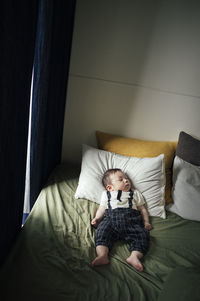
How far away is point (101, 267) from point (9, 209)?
54cm

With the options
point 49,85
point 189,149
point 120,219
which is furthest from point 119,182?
point 49,85

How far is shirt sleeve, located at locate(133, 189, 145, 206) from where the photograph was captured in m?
1.53

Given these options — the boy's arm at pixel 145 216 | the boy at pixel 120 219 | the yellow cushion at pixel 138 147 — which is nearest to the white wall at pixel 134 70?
the yellow cushion at pixel 138 147

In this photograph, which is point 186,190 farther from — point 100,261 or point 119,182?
point 100,261

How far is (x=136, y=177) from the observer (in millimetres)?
1635

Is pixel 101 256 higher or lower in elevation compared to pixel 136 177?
lower

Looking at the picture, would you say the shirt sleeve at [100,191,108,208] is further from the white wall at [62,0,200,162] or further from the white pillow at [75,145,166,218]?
the white wall at [62,0,200,162]

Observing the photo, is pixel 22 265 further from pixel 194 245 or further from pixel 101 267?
pixel 194 245

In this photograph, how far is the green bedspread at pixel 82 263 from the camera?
0.93m

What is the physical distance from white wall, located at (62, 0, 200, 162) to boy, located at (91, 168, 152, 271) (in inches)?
26.0

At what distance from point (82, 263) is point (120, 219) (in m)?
0.36

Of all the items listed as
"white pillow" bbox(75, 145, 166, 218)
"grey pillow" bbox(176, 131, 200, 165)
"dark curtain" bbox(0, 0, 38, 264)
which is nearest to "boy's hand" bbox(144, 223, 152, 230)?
"white pillow" bbox(75, 145, 166, 218)

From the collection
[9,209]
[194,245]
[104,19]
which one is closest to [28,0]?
[9,209]

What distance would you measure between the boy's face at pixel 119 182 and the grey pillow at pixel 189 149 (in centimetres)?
60
